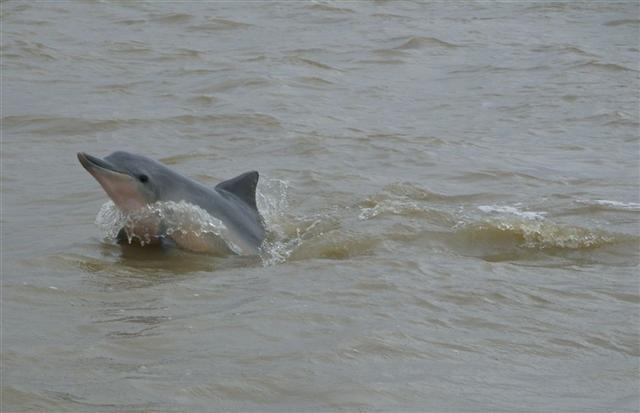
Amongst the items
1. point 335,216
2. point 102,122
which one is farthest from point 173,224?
point 102,122

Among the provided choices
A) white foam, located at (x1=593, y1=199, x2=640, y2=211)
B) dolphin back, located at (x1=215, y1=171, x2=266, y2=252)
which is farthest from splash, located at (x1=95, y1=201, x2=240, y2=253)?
white foam, located at (x1=593, y1=199, x2=640, y2=211)

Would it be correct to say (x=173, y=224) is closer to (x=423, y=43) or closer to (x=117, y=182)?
(x=117, y=182)

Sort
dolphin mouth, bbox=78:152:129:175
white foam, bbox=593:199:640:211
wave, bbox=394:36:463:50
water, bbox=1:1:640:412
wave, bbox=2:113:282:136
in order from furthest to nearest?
wave, bbox=394:36:463:50, wave, bbox=2:113:282:136, white foam, bbox=593:199:640:211, dolphin mouth, bbox=78:152:129:175, water, bbox=1:1:640:412

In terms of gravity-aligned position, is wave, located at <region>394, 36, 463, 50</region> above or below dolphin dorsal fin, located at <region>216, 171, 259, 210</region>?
below

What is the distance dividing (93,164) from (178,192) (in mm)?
648

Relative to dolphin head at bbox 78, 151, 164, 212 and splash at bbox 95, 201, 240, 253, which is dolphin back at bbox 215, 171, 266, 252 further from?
dolphin head at bbox 78, 151, 164, 212

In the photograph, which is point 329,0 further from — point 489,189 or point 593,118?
point 489,189

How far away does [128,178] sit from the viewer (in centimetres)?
763

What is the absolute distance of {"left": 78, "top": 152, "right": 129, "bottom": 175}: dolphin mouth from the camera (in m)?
Result: 7.38

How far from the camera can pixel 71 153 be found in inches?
435

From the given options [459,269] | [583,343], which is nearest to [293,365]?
[583,343]

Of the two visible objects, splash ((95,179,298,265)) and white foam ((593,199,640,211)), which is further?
white foam ((593,199,640,211))

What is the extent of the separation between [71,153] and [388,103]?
4231 millimetres

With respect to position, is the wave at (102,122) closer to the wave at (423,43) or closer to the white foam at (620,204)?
the white foam at (620,204)
